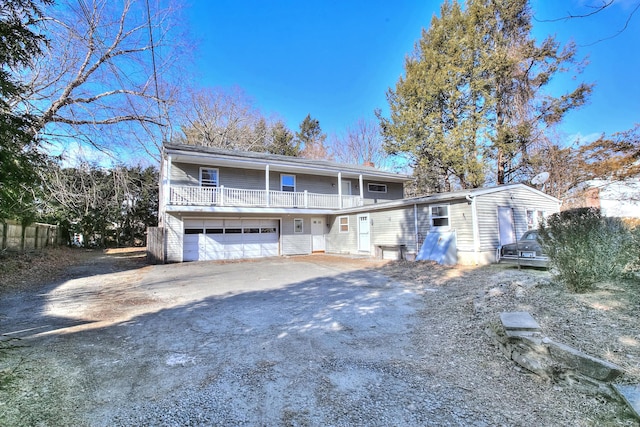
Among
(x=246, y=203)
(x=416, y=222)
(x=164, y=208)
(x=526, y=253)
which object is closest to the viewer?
(x=526, y=253)

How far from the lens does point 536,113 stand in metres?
19.4

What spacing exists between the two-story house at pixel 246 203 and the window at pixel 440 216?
175 inches

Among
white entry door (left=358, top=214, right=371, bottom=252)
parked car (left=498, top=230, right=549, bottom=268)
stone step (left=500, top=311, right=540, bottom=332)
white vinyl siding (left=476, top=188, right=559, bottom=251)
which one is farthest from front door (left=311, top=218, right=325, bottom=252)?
stone step (left=500, top=311, right=540, bottom=332)

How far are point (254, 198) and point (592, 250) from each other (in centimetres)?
1370

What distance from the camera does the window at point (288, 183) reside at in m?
17.8

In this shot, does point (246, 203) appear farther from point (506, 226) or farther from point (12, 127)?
point (12, 127)

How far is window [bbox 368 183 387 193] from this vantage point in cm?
2064

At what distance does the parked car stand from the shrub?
13.0 feet

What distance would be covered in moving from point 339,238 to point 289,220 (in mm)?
3289

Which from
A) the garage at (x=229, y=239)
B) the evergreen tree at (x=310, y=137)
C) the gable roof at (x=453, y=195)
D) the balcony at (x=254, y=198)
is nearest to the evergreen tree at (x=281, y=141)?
the evergreen tree at (x=310, y=137)

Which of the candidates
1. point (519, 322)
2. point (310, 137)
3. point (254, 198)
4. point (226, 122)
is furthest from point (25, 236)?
point (310, 137)

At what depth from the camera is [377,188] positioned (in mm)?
20906

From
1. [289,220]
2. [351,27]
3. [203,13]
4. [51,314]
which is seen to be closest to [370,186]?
[289,220]

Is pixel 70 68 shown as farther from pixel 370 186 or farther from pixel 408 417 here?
pixel 370 186
